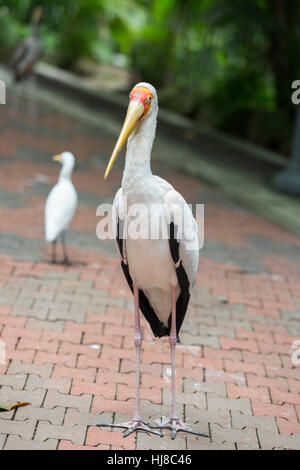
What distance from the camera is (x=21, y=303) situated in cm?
612

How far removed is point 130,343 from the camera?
5.60 meters

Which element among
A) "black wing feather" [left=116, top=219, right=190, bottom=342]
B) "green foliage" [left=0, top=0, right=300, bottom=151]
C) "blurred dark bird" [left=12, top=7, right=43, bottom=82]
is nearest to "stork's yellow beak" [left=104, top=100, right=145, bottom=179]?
"black wing feather" [left=116, top=219, right=190, bottom=342]

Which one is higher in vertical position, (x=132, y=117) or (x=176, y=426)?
(x=132, y=117)

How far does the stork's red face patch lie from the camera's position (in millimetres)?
3938

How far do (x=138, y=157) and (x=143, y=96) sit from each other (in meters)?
0.32

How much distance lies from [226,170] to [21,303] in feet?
21.8

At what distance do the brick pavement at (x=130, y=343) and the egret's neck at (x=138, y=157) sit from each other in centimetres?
144

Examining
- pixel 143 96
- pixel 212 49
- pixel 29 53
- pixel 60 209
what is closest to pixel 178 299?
pixel 143 96

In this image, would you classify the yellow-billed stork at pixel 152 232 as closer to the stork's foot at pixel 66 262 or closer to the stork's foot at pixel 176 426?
the stork's foot at pixel 176 426

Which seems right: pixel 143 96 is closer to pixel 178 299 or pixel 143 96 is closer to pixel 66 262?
pixel 178 299

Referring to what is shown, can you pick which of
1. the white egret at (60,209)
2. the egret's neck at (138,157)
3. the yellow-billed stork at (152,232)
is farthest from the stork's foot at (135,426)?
the white egret at (60,209)

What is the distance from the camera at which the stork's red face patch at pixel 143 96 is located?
3.94 meters
